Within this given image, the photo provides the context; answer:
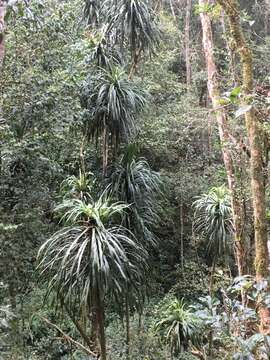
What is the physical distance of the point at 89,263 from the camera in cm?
320

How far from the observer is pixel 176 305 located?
192 inches

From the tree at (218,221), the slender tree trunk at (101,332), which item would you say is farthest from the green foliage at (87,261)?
the tree at (218,221)

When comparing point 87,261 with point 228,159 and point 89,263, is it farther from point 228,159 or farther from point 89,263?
point 228,159

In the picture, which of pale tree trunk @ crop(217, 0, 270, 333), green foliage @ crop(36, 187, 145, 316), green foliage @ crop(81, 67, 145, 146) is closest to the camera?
pale tree trunk @ crop(217, 0, 270, 333)

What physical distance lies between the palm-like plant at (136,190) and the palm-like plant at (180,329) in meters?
0.85

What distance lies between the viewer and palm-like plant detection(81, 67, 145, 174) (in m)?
4.55

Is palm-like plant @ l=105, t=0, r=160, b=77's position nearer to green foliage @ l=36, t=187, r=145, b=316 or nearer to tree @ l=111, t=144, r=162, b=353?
tree @ l=111, t=144, r=162, b=353

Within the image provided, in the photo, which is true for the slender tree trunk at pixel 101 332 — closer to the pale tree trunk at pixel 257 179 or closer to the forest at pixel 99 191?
the forest at pixel 99 191

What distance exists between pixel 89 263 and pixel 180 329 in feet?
6.48

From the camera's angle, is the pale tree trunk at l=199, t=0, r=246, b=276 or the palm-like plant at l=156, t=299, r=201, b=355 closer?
the pale tree trunk at l=199, t=0, r=246, b=276

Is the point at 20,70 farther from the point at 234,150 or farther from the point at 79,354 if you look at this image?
the point at 79,354

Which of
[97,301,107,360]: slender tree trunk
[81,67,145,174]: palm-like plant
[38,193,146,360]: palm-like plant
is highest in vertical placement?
[81,67,145,174]: palm-like plant

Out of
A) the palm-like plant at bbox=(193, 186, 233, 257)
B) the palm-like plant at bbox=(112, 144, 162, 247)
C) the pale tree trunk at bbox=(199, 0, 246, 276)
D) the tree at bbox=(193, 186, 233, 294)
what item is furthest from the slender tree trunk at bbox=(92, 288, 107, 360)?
the palm-like plant at bbox=(193, 186, 233, 257)

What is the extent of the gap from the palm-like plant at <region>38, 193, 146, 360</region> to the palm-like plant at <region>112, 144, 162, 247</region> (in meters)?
1.01
